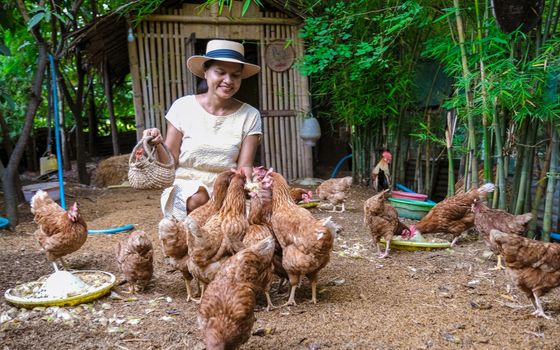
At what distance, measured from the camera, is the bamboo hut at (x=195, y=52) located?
833cm

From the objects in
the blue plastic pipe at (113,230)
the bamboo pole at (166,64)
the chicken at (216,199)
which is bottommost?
the blue plastic pipe at (113,230)

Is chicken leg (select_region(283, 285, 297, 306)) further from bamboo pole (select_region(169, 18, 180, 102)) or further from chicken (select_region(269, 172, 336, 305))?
bamboo pole (select_region(169, 18, 180, 102))

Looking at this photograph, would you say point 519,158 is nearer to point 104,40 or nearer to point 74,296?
point 74,296

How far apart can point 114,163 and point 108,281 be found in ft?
21.1

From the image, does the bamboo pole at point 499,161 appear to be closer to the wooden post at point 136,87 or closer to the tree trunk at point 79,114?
the wooden post at point 136,87

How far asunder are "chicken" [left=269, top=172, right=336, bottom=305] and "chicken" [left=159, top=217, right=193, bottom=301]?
2.19ft

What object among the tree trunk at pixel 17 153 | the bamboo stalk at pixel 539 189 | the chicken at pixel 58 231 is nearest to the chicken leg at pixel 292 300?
the chicken at pixel 58 231

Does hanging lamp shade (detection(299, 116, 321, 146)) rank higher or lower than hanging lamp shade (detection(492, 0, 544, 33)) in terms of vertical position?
lower

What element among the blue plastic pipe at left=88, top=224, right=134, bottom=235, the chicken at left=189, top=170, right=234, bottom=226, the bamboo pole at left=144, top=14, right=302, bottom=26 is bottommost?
the blue plastic pipe at left=88, top=224, right=134, bottom=235

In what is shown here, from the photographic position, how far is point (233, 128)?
436 cm

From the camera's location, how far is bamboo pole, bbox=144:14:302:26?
835cm

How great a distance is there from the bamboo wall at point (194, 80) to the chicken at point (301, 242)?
569 cm

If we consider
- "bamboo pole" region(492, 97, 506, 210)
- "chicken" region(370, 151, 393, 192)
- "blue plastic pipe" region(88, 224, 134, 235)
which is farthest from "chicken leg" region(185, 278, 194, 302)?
"chicken" region(370, 151, 393, 192)

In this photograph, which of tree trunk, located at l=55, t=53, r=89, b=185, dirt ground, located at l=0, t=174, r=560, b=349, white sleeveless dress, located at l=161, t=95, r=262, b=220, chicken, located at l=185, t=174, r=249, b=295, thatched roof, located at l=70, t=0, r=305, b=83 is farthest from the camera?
tree trunk, located at l=55, t=53, r=89, b=185
